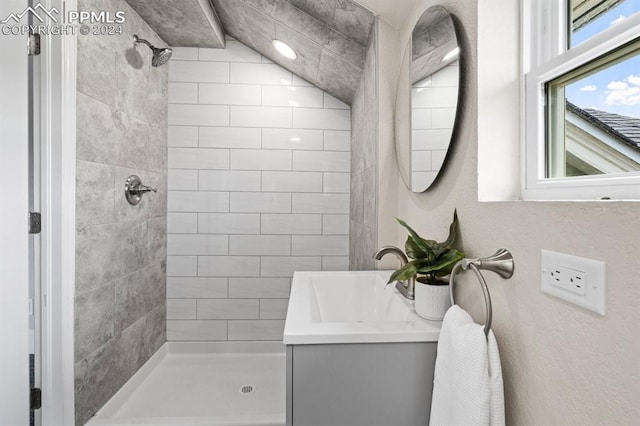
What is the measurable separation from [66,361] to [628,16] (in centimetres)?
214

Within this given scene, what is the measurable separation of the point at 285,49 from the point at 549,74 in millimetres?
1747

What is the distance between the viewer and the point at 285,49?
6.71 feet

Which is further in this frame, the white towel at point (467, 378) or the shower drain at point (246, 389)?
the shower drain at point (246, 389)

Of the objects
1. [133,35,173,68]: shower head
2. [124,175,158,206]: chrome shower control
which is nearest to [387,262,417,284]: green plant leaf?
[124,175,158,206]: chrome shower control

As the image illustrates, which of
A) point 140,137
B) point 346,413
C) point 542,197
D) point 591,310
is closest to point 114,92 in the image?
point 140,137

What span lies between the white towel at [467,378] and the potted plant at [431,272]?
149mm

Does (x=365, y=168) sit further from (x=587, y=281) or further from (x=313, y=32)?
(x=587, y=281)

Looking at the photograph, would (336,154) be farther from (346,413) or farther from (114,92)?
(346,413)

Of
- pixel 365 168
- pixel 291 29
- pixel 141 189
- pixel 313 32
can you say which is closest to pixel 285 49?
pixel 291 29

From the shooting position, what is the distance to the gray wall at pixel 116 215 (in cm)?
148

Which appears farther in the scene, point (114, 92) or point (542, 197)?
point (114, 92)

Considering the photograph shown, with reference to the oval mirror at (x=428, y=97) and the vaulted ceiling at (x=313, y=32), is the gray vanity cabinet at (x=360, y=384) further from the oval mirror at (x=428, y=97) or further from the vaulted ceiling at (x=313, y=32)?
the vaulted ceiling at (x=313, y=32)

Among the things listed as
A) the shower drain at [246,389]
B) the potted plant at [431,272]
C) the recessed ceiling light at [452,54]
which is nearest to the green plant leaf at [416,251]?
the potted plant at [431,272]

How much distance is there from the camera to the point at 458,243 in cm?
90
